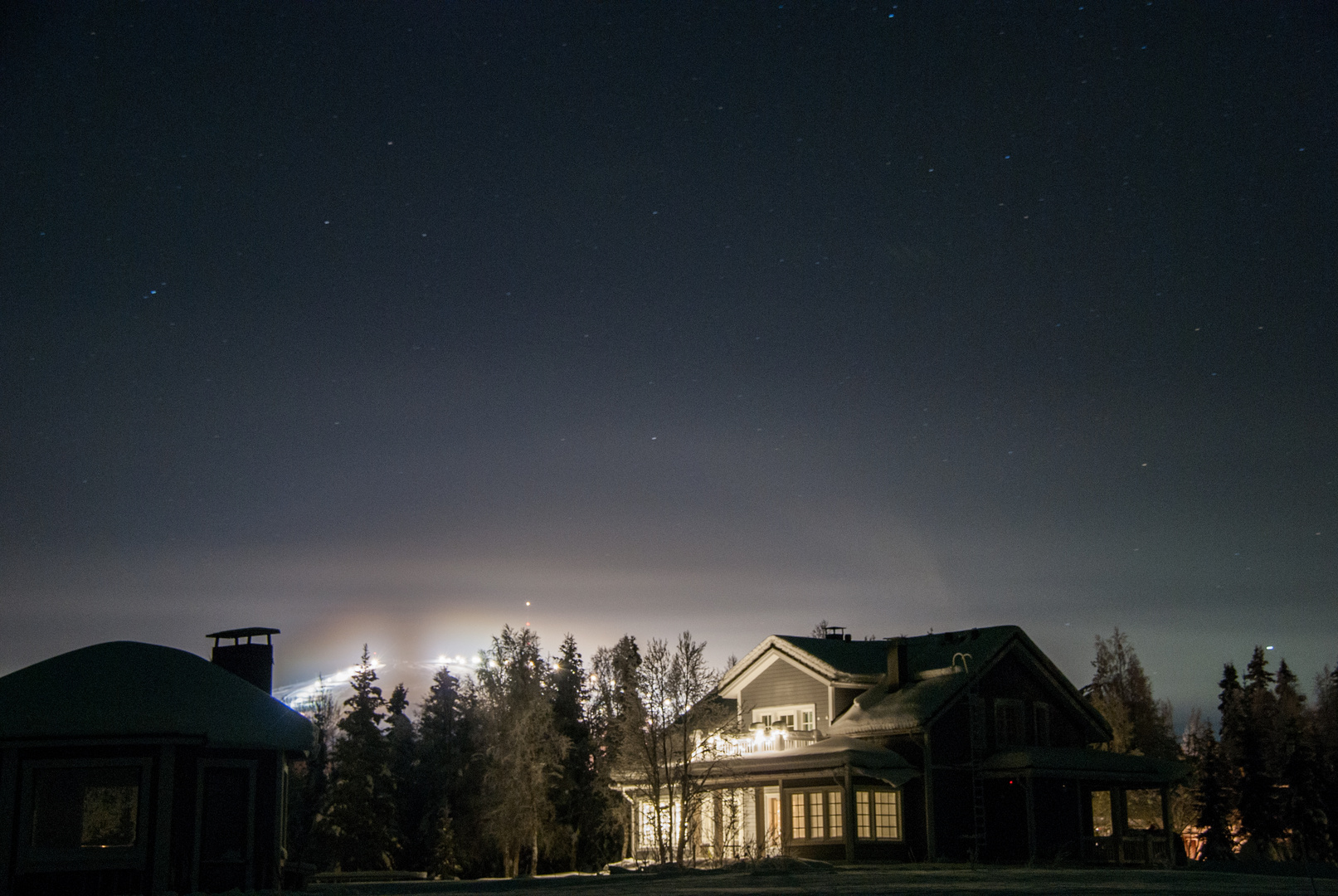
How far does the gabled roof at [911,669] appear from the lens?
3425cm

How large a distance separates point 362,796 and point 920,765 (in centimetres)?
2619

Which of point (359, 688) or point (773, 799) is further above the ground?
point (359, 688)

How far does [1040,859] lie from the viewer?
33.2 metres

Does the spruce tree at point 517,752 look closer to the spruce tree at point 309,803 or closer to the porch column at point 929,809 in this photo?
the spruce tree at point 309,803

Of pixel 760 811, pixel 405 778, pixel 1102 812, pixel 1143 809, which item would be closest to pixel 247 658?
pixel 760 811

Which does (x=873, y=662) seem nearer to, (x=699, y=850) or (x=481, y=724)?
(x=699, y=850)

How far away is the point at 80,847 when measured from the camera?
2025cm

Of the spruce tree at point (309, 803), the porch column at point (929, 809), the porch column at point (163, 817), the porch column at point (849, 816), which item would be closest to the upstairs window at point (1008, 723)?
the porch column at point (929, 809)

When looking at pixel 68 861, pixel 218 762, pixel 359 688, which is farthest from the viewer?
pixel 359 688

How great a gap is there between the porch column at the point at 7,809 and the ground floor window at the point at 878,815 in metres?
20.9

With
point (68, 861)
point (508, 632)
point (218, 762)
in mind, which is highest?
point (508, 632)

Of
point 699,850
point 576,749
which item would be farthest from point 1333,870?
point 576,749

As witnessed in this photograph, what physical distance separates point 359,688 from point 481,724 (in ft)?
22.7

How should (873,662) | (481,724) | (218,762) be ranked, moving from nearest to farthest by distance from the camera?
(218,762) < (873,662) < (481,724)
